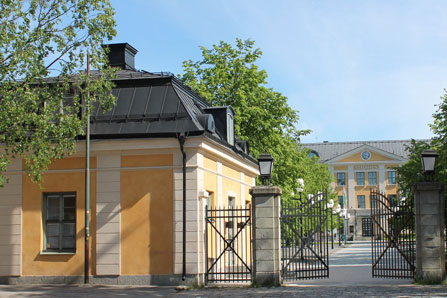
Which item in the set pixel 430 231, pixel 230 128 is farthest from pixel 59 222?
pixel 430 231

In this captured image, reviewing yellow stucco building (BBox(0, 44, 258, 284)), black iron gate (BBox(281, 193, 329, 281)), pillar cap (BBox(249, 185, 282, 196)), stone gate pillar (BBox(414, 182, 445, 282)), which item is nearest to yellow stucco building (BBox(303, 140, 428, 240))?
black iron gate (BBox(281, 193, 329, 281))

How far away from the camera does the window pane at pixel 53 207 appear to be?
1812cm

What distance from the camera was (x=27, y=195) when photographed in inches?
712

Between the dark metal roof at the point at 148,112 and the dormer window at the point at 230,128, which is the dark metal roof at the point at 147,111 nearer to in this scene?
the dark metal roof at the point at 148,112

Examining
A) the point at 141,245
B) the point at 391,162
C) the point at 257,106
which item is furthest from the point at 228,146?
the point at 391,162

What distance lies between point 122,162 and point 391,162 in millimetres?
76303

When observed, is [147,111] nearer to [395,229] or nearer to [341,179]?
[395,229]

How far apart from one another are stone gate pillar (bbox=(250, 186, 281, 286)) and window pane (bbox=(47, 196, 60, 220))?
5618 millimetres

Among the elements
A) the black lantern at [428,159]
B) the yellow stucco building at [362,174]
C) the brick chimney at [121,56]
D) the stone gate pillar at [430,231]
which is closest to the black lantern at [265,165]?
the stone gate pillar at [430,231]

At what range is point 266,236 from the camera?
16141 millimetres

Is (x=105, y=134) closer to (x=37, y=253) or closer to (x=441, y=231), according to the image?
(x=37, y=253)

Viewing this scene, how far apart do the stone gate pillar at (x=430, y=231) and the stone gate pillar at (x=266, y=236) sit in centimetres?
340

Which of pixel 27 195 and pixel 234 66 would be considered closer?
pixel 27 195

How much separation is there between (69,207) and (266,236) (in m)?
5.65
